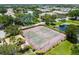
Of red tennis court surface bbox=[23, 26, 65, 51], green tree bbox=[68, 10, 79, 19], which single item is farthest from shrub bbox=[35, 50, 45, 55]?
green tree bbox=[68, 10, 79, 19]

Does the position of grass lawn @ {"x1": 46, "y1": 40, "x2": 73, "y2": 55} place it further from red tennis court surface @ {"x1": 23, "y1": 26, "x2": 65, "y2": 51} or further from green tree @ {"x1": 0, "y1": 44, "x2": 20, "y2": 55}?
green tree @ {"x1": 0, "y1": 44, "x2": 20, "y2": 55}

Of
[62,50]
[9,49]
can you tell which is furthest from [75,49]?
[9,49]

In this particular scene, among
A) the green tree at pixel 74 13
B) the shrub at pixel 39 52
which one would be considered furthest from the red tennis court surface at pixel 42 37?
the green tree at pixel 74 13

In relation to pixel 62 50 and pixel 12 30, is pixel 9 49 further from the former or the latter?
pixel 62 50

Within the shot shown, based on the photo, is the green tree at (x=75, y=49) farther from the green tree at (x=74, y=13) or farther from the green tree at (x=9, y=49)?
the green tree at (x=9, y=49)

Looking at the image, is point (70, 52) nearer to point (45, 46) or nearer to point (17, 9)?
point (45, 46)
